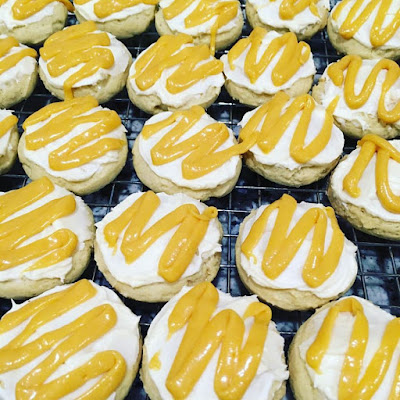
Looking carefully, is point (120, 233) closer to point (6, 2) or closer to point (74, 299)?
point (74, 299)

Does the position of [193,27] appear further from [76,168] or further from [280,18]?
[76,168]

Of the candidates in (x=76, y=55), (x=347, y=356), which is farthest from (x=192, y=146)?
(x=347, y=356)

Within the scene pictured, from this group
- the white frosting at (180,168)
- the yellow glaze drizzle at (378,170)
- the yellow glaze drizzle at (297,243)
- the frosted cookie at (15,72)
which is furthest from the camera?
the frosted cookie at (15,72)

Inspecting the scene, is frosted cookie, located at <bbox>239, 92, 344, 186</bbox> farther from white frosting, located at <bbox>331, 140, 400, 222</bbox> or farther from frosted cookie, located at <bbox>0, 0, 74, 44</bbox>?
frosted cookie, located at <bbox>0, 0, 74, 44</bbox>

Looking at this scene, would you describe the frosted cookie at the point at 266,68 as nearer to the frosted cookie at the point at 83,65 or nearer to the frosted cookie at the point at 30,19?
the frosted cookie at the point at 83,65

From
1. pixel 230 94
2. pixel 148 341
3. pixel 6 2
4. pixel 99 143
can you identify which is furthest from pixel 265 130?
pixel 6 2

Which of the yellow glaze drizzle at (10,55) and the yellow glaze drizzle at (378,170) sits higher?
the yellow glaze drizzle at (10,55)

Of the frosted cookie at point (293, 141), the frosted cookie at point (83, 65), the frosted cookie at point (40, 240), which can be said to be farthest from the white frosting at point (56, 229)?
the frosted cookie at point (293, 141)

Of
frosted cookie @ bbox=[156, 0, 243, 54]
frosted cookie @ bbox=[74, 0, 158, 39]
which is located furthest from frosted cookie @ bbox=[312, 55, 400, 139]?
frosted cookie @ bbox=[74, 0, 158, 39]
